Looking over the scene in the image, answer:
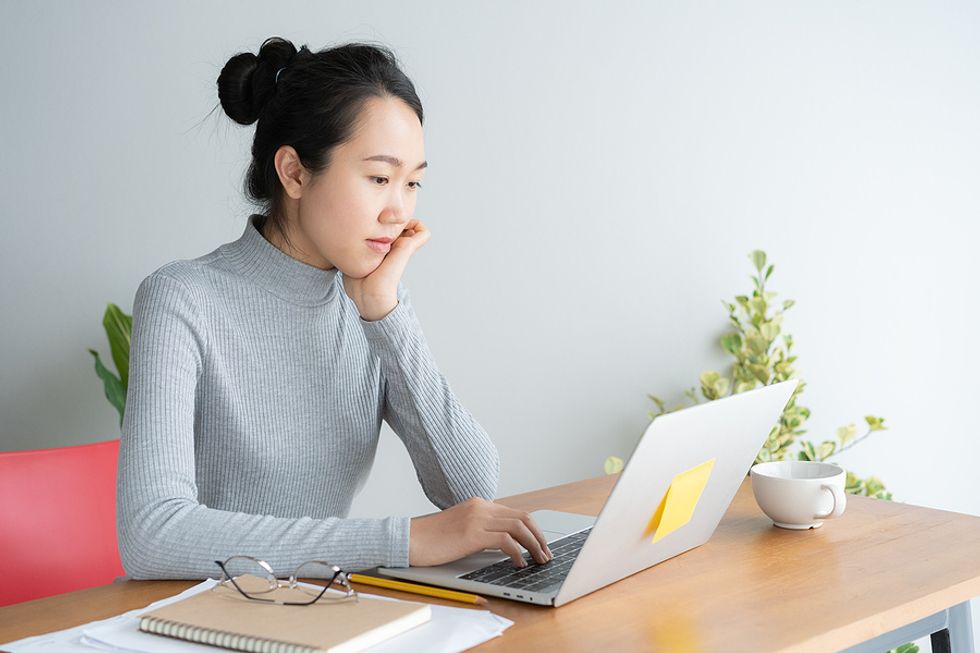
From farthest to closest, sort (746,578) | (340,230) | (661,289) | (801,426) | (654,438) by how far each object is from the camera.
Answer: (801,426)
(661,289)
(340,230)
(746,578)
(654,438)

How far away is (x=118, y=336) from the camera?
2.11 meters

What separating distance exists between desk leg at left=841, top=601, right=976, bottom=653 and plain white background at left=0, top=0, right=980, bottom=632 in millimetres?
1489

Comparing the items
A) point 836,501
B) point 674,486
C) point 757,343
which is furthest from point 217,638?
point 757,343

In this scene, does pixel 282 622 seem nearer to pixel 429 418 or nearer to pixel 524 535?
pixel 524 535

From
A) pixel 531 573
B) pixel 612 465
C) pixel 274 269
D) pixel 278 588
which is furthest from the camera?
pixel 612 465

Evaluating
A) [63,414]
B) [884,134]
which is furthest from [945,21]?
[63,414]

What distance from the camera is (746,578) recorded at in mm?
1180

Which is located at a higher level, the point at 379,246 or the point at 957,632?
the point at 379,246

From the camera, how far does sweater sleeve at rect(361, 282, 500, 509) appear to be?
5.07 feet

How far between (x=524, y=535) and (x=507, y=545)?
3cm

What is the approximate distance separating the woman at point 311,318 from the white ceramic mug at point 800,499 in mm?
408

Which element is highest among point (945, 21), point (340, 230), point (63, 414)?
point (945, 21)

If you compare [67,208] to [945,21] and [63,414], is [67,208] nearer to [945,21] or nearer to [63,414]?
[63,414]

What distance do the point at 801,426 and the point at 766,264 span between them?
0.46 metres
